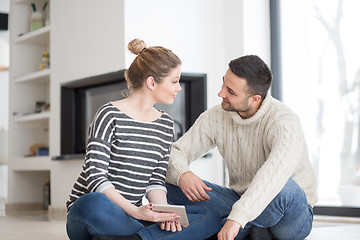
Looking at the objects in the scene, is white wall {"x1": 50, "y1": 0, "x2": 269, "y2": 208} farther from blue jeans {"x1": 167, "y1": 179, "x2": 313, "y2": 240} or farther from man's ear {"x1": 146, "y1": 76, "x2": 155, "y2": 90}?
man's ear {"x1": 146, "y1": 76, "x2": 155, "y2": 90}

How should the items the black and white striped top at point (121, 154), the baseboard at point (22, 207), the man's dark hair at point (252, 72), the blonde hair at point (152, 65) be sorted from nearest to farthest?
the black and white striped top at point (121, 154) → the blonde hair at point (152, 65) → the man's dark hair at point (252, 72) → the baseboard at point (22, 207)

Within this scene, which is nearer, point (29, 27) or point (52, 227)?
point (52, 227)

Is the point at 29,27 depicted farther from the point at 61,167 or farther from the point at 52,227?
the point at 52,227

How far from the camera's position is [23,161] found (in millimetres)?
4695

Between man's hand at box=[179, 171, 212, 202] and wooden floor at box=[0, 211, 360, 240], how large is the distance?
702 millimetres

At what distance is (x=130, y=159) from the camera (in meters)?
1.80

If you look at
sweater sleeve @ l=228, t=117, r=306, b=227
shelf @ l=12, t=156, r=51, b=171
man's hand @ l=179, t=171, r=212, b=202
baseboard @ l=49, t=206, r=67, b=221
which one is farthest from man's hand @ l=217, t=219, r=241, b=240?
shelf @ l=12, t=156, r=51, b=171

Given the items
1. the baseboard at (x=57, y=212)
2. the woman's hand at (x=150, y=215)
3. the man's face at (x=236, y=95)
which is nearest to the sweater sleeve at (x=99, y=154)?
the woman's hand at (x=150, y=215)

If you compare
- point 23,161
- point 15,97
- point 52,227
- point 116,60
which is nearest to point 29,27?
point 15,97

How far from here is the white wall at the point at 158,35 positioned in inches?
142

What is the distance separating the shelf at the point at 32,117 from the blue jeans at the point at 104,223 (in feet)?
9.04

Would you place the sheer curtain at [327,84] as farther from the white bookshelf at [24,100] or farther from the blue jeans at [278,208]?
the white bookshelf at [24,100]

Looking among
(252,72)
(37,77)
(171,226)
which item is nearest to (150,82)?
(252,72)

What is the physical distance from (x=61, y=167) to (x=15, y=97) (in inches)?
42.0
